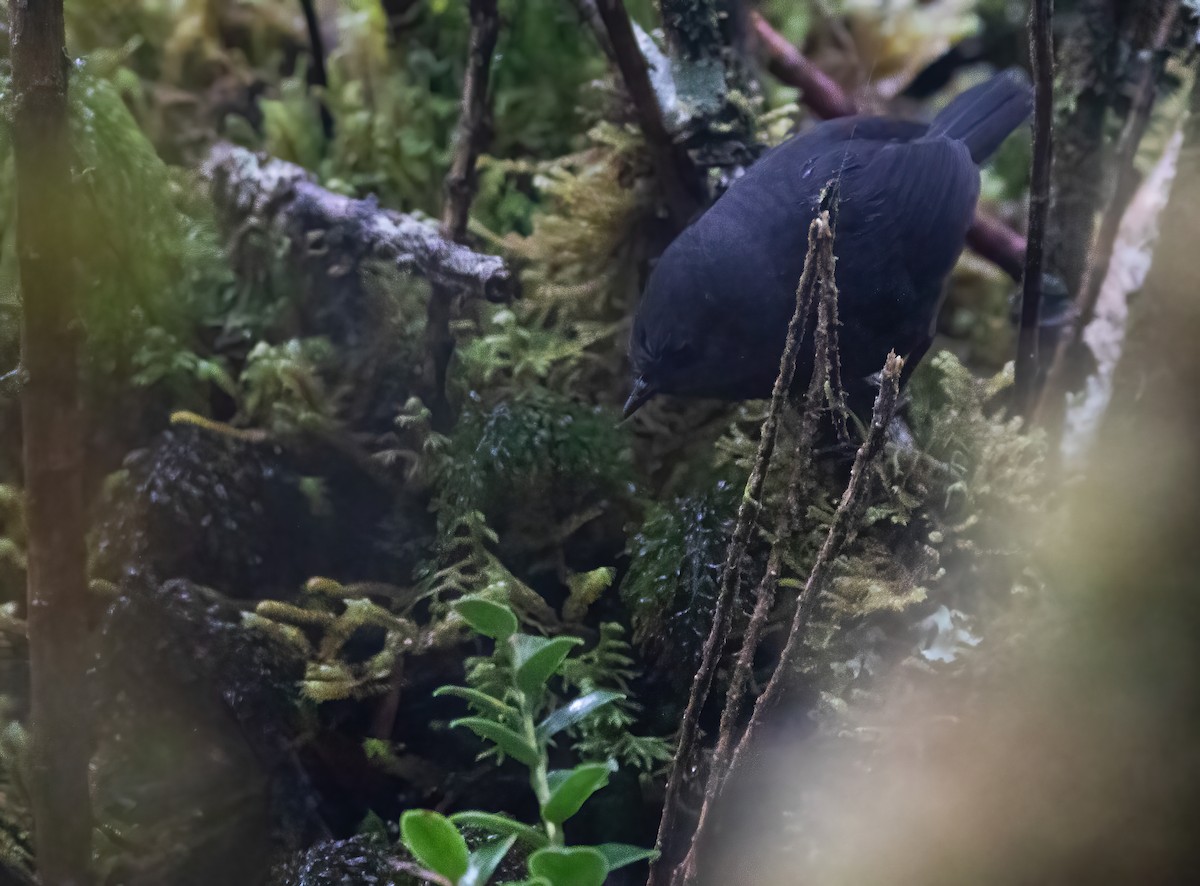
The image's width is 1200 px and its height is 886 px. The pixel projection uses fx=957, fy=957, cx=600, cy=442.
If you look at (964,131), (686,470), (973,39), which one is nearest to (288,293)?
(686,470)

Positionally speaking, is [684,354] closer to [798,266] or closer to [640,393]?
[640,393]

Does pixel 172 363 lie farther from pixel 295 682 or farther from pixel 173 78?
pixel 173 78

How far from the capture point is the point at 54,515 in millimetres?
1174

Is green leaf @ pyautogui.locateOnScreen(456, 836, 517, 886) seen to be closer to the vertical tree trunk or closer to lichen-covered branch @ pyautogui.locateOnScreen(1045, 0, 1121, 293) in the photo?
the vertical tree trunk

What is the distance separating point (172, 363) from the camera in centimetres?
160

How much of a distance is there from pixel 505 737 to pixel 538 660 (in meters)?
0.08

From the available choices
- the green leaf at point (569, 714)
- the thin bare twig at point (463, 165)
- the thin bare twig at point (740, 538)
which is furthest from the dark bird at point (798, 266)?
the green leaf at point (569, 714)

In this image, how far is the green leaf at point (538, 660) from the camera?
901mm

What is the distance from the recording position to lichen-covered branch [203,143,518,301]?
58.4 inches

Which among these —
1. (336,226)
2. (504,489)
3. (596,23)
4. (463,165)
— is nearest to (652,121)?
(596,23)

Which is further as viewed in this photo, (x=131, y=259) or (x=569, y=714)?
(x=131, y=259)

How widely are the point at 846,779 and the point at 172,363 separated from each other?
1.23 metres

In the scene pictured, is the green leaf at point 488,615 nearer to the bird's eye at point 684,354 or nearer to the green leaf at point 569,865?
the green leaf at point 569,865

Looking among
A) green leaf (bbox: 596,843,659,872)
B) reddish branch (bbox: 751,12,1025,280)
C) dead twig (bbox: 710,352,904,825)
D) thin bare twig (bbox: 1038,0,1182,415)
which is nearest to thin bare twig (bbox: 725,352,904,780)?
dead twig (bbox: 710,352,904,825)
